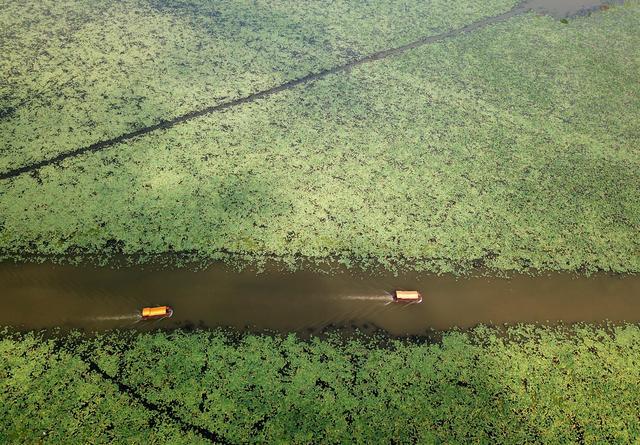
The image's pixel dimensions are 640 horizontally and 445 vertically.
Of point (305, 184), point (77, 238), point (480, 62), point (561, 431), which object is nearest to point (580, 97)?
point (480, 62)

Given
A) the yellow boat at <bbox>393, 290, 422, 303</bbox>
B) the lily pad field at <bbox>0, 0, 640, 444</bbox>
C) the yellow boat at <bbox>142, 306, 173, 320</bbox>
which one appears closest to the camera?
the lily pad field at <bbox>0, 0, 640, 444</bbox>

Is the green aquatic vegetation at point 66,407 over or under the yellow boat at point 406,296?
under

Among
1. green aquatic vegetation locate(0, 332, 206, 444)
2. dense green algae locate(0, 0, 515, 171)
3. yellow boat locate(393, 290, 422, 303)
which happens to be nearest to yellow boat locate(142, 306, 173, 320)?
green aquatic vegetation locate(0, 332, 206, 444)

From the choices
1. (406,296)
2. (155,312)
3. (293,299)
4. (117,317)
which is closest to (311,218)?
(293,299)

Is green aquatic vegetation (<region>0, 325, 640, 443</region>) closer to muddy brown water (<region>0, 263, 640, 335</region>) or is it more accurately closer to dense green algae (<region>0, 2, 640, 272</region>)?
muddy brown water (<region>0, 263, 640, 335</region>)

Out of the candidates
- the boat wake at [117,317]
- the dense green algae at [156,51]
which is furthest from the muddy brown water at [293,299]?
the dense green algae at [156,51]

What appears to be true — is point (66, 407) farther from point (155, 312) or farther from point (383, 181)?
point (383, 181)

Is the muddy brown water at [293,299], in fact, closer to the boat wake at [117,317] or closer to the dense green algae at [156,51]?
the boat wake at [117,317]
